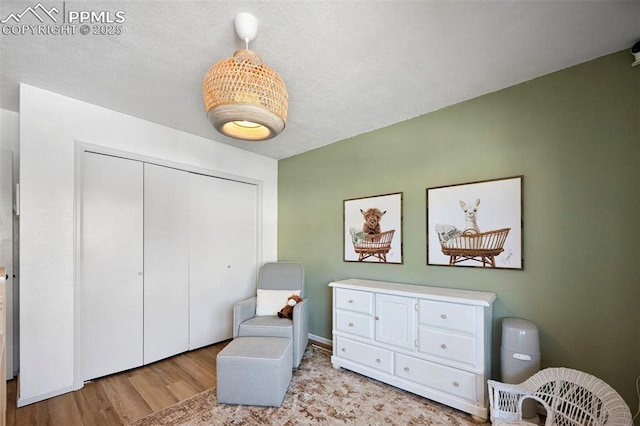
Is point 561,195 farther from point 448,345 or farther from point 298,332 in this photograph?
point 298,332

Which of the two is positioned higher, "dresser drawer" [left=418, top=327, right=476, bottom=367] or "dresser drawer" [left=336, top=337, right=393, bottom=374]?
"dresser drawer" [left=418, top=327, right=476, bottom=367]

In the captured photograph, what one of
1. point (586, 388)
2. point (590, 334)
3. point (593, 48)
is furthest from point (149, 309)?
point (593, 48)

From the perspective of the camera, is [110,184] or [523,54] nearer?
[523,54]

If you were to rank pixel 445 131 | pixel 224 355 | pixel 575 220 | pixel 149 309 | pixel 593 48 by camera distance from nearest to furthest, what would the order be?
pixel 593 48 → pixel 575 220 → pixel 224 355 → pixel 445 131 → pixel 149 309

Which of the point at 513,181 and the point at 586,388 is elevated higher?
the point at 513,181

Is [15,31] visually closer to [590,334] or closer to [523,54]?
[523,54]

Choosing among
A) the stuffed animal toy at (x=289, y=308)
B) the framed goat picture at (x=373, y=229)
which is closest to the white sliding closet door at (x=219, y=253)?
the stuffed animal toy at (x=289, y=308)

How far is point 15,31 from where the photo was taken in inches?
63.9

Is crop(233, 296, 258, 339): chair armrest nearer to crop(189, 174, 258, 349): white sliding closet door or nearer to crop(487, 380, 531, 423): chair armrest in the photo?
crop(189, 174, 258, 349): white sliding closet door

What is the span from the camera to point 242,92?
132 cm

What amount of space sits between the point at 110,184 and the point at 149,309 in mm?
1305

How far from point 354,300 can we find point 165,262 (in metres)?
2.05

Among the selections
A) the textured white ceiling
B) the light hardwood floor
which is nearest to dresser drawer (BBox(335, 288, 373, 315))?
the light hardwood floor

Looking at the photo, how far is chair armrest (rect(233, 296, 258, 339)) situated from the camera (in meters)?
2.76
